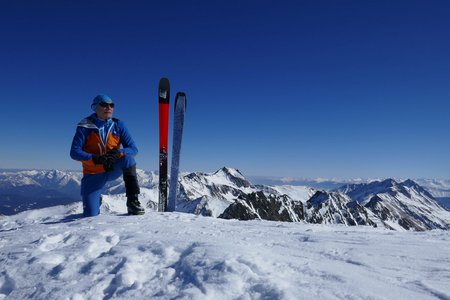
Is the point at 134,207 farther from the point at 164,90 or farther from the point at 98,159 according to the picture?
the point at 164,90

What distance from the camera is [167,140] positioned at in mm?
11430

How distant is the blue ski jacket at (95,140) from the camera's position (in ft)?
26.7

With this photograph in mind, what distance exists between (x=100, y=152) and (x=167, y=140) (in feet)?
10.6

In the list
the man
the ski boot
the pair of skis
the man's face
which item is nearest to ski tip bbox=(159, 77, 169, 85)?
the pair of skis

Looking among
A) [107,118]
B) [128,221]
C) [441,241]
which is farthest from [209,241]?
[107,118]

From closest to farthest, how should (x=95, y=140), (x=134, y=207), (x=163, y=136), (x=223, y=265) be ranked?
(x=223, y=265), (x=95, y=140), (x=134, y=207), (x=163, y=136)

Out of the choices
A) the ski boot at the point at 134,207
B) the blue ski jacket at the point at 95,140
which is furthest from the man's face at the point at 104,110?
the ski boot at the point at 134,207

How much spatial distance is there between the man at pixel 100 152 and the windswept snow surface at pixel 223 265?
221 centimetres

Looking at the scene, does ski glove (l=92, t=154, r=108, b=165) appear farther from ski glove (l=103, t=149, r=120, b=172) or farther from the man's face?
the man's face

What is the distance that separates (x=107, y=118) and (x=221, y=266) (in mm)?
5894

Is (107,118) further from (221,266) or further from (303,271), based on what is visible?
(303,271)

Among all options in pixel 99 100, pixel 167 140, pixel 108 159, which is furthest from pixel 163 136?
pixel 108 159

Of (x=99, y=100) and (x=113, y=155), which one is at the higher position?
(x=99, y=100)

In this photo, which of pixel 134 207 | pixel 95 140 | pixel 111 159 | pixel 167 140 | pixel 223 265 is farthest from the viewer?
pixel 167 140
